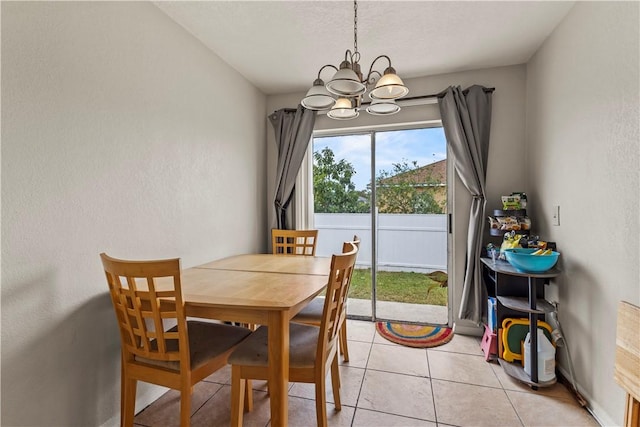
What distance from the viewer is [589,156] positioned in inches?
68.9

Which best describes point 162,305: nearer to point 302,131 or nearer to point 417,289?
point 302,131

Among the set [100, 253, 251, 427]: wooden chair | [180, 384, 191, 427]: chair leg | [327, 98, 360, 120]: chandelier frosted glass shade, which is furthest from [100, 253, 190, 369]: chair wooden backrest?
[327, 98, 360, 120]: chandelier frosted glass shade

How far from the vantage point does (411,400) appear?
72.6 inches

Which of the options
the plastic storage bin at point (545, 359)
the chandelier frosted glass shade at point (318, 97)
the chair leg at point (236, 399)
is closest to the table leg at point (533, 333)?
the plastic storage bin at point (545, 359)

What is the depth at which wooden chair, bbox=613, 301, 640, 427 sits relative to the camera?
1.00 m

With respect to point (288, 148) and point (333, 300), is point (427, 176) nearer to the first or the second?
point (288, 148)

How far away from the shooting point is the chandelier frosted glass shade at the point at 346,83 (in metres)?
1.48

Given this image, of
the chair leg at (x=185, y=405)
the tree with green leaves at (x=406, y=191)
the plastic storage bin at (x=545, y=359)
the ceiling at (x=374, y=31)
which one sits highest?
the ceiling at (x=374, y=31)

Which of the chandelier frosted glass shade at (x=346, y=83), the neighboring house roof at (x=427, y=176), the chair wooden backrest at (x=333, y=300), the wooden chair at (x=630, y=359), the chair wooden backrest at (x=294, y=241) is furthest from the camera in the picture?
the neighboring house roof at (x=427, y=176)

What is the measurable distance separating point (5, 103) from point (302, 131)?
7.50 ft

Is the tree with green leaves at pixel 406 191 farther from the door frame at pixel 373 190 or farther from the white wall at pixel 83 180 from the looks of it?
the white wall at pixel 83 180

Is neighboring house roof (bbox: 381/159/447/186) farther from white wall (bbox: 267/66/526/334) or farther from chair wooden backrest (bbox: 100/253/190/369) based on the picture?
chair wooden backrest (bbox: 100/253/190/369)

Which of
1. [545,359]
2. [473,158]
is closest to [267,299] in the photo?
[545,359]

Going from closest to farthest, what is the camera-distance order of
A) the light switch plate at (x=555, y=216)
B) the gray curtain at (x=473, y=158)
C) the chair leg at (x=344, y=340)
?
the light switch plate at (x=555, y=216) < the chair leg at (x=344, y=340) < the gray curtain at (x=473, y=158)
